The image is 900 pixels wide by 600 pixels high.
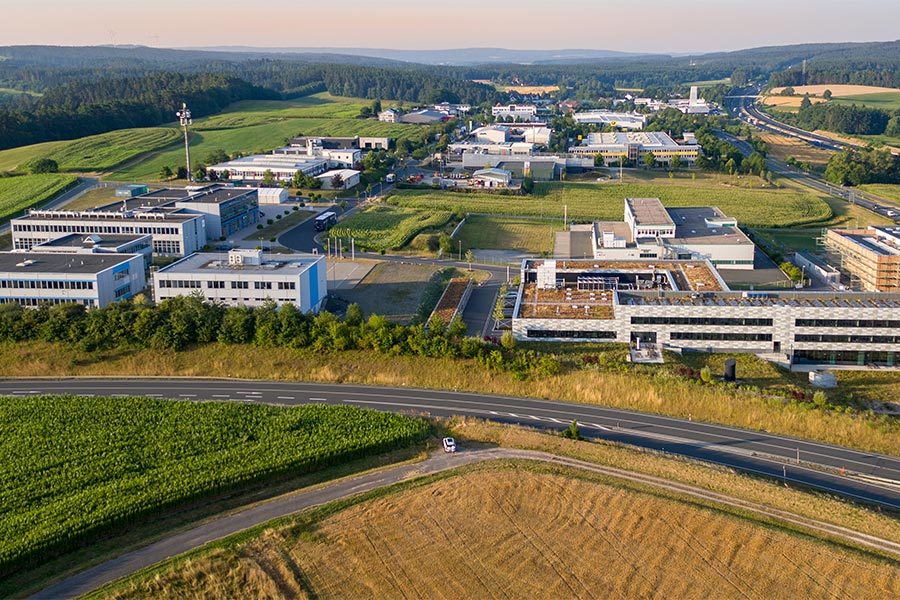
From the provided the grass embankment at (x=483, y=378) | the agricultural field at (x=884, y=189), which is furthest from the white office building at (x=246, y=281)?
the agricultural field at (x=884, y=189)

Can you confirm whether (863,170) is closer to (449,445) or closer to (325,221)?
Result: (325,221)

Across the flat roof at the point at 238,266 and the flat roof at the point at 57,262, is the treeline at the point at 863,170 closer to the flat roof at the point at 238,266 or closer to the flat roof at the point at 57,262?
the flat roof at the point at 238,266

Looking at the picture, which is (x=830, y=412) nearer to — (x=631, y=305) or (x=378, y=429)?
(x=631, y=305)

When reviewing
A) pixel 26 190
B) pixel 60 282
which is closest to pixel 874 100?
pixel 26 190

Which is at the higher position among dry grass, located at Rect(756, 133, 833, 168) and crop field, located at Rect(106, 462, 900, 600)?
dry grass, located at Rect(756, 133, 833, 168)

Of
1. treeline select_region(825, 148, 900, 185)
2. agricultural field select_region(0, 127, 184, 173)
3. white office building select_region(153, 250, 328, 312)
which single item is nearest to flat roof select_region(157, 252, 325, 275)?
white office building select_region(153, 250, 328, 312)

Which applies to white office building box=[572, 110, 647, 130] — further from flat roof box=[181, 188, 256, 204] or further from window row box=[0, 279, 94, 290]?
window row box=[0, 279, 94, 290]

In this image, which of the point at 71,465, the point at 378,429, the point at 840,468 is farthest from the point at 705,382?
the point at 71,465

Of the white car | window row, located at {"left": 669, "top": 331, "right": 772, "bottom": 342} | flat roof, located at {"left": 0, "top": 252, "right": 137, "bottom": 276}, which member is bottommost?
the white car
